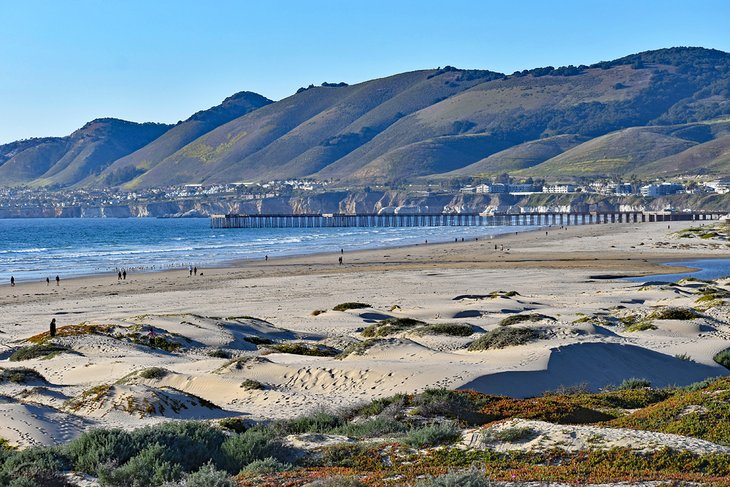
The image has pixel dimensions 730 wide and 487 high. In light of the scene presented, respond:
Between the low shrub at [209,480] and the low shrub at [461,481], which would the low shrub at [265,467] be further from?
the low shrub at [461,481]

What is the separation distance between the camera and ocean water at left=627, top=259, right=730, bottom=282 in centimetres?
Answer: 5516

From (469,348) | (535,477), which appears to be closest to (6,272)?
(469,348)

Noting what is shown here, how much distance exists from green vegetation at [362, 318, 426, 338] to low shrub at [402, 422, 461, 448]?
52.4 ft

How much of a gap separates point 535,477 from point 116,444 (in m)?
4.96

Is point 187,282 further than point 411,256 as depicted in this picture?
No

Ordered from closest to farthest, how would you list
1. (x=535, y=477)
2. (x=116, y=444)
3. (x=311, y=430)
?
(x=535, y=477) < (x=116, y=444) < (x=311, y=430)

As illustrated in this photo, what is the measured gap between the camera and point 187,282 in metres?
59.0

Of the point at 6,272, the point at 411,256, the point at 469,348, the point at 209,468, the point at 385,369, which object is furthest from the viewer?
the point at 411,256

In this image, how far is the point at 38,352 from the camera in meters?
26.1

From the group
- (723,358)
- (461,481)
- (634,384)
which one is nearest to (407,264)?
(723,358)

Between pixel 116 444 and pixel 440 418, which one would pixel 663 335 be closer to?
pixel 440 418

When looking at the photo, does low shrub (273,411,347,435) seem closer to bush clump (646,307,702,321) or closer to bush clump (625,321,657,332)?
bush clump (625,321,657,332)

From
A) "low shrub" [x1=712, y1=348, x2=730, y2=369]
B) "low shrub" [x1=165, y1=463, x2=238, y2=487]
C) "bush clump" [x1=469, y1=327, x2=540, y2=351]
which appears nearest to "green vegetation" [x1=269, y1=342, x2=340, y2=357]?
"bush clump" [x1=469, y1=327, x2=540, y2=351]

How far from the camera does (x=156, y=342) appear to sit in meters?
28.6
